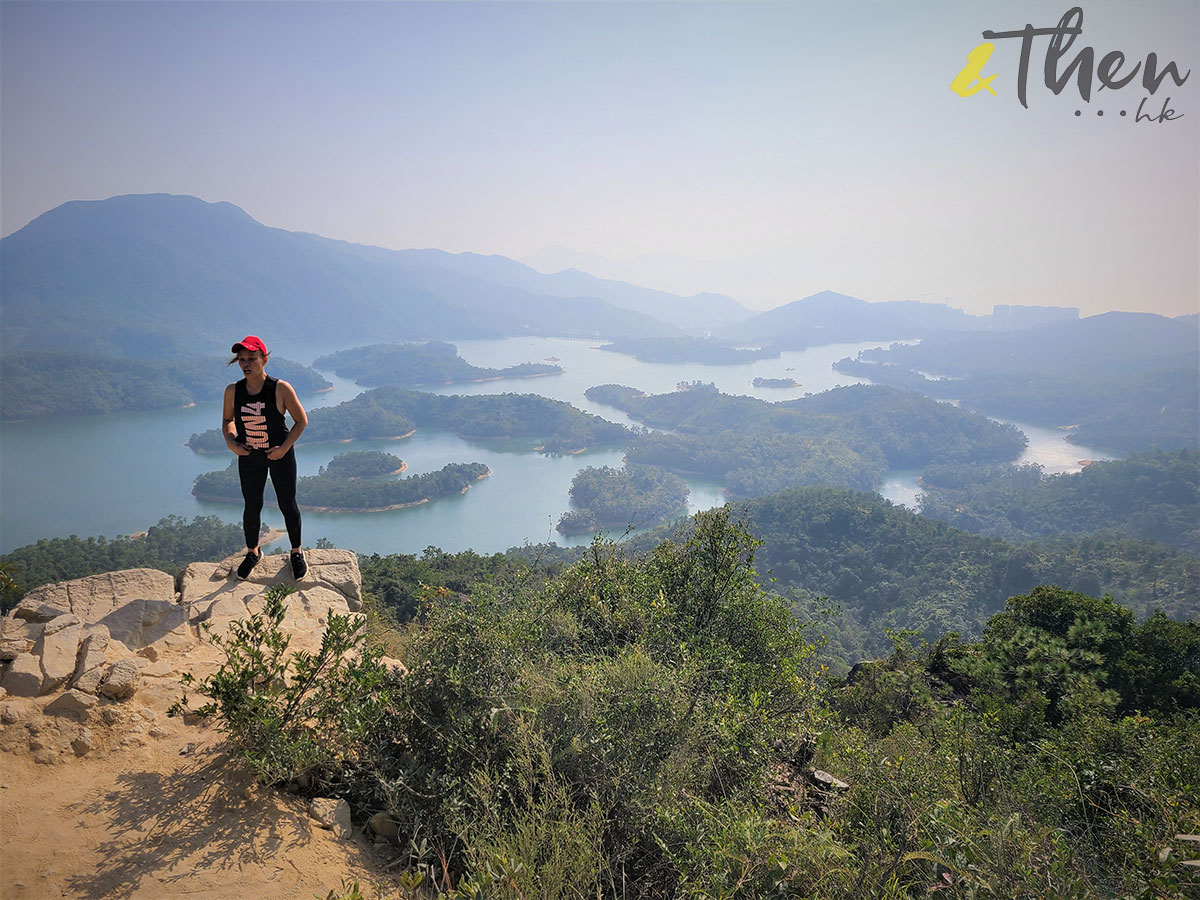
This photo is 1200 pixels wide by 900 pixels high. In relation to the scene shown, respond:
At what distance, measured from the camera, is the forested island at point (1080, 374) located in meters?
89.6

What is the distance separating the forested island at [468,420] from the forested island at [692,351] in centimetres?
7460

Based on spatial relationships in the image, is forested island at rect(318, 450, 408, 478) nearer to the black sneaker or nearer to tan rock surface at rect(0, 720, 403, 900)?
the black sneaker

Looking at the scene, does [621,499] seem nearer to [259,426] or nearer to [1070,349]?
[259,426]

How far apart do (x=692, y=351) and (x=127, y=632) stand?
164 meters

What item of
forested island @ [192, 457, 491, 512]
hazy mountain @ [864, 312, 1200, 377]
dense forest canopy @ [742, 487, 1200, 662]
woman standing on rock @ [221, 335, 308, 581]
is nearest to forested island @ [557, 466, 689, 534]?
dense forest canopy @ [742, 487, 1200, 662]

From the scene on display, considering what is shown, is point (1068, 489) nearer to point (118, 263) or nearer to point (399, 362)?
point (399, 362)

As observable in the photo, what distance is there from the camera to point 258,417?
171 inches

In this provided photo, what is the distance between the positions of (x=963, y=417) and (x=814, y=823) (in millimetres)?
101766

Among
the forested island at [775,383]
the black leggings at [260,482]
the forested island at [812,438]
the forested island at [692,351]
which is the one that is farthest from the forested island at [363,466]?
the forested island at [692,351]

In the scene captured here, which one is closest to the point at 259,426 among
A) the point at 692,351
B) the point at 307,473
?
the point at 307,473

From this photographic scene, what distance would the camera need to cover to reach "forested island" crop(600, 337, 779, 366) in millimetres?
158625

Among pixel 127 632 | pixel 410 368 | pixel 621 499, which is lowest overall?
pixel 621 499

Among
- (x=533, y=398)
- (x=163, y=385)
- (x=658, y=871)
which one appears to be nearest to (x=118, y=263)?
(x=163, y=385)

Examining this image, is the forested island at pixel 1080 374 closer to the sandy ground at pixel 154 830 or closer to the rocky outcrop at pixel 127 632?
the rocky outcrop at pixel 127 632
